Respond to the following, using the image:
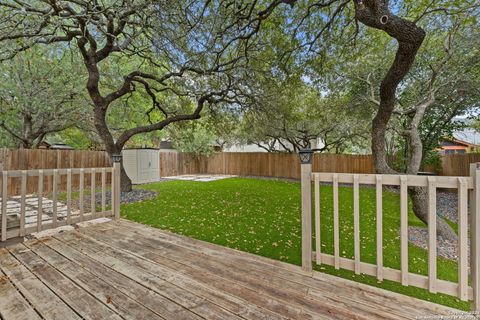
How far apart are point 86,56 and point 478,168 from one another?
324 inches

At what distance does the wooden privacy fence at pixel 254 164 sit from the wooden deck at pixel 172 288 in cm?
1010

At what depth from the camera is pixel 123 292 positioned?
5.77ft

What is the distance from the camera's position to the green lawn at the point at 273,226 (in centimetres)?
270

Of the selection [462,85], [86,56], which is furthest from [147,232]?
[462,85]

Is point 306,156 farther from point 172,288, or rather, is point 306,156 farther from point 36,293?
point 36,293

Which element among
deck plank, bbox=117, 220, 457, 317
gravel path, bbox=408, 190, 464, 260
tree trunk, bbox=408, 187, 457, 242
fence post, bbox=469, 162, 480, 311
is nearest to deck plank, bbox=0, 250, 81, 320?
deck plank, bbox=117, 220, 457, 317

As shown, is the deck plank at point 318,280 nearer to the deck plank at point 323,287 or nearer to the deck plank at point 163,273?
the deck plank at point 323,287

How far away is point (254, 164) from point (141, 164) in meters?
6.67

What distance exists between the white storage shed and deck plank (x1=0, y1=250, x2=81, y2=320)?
7.68m

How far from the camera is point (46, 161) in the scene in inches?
295

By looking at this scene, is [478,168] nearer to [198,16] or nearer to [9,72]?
[198,16]

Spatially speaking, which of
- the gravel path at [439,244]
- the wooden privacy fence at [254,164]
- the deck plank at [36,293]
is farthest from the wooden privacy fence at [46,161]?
the gravel path at [439,244]

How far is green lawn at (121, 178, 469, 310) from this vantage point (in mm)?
2701

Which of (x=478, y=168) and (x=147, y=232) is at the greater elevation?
(x=478, y=168)
